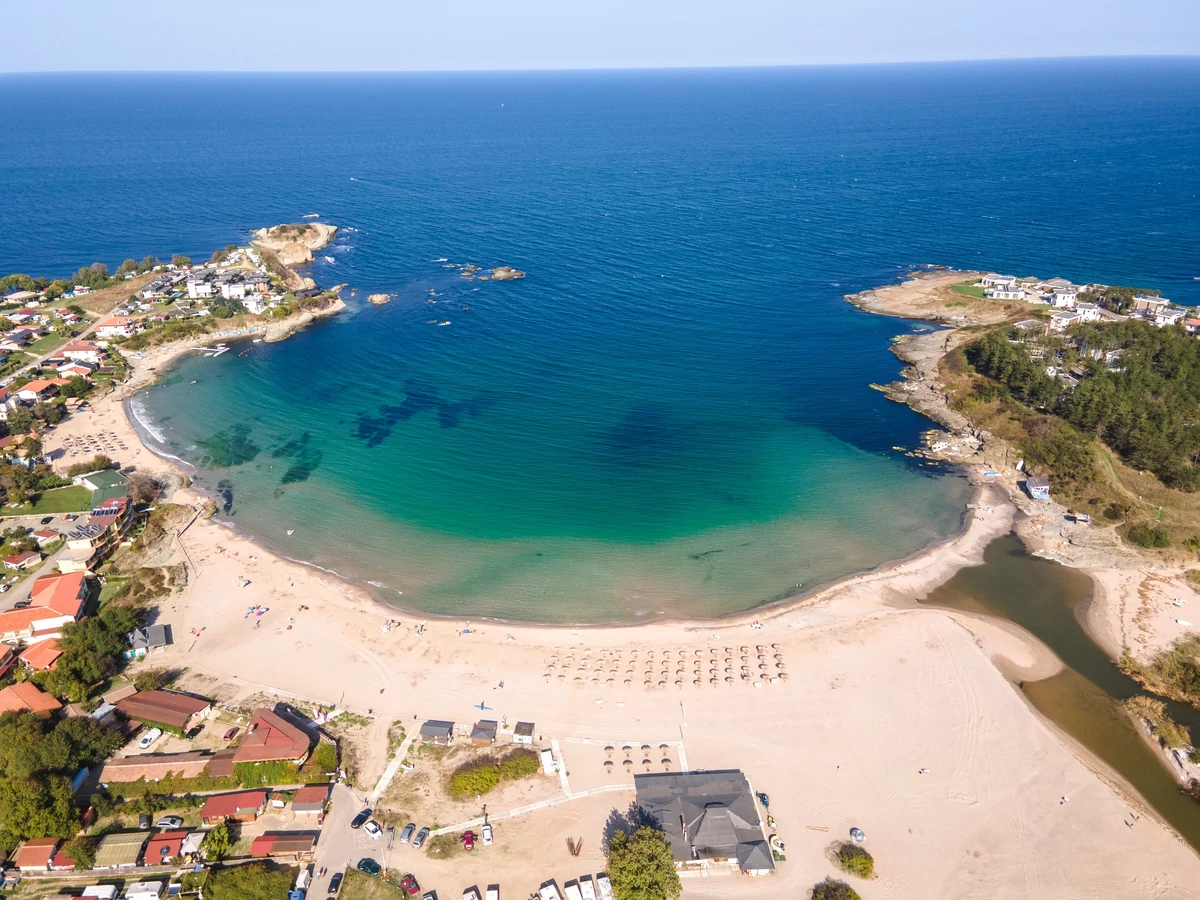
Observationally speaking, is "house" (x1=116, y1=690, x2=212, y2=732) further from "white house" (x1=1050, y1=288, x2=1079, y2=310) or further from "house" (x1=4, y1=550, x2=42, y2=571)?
"white house" (x1=1050, y1=288, x2=1079, y2=310)

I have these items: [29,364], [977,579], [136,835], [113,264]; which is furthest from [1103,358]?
[113,264]

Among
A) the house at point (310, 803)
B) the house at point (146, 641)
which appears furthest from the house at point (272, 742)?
the house at point (146, 641)

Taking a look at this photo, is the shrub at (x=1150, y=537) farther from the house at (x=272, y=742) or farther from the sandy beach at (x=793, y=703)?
the house at (x=272, y=742)

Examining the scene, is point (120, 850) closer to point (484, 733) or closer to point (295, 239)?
point (484, 733)

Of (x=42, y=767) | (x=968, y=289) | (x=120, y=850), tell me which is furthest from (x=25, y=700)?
(x=968, y=289)

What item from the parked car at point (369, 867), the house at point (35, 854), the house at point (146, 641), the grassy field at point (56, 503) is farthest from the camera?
the grassy field at point (56, 503)
